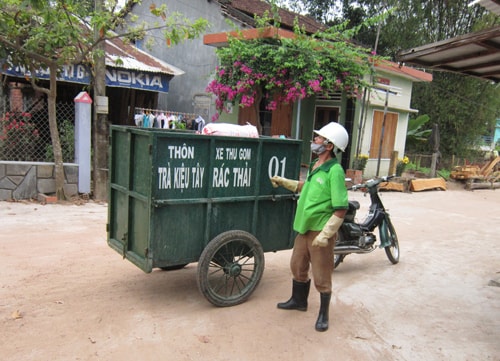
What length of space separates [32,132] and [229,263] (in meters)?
5.82

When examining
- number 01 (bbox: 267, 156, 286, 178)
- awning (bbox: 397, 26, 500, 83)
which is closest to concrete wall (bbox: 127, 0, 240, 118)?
awning (bbox: 397, 26, 500, 83)

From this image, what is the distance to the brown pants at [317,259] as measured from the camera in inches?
147

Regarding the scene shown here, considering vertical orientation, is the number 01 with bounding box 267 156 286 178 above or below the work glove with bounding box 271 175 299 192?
above

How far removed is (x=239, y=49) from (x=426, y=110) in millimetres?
12550

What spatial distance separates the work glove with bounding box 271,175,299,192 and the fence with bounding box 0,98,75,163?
18.4ft

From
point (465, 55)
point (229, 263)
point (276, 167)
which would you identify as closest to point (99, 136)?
point (276, 167)

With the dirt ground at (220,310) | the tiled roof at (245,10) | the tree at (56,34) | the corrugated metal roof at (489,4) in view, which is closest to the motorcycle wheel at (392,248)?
the dirt ground at (220,310)

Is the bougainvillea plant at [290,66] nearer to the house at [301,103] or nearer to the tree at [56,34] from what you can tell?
the house at [301,103]

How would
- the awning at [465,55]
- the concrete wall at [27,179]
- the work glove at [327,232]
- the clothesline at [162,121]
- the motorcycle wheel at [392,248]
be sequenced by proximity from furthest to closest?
1. the clothesline at [162,121]
2. the concrete wall at [27,179]
3. the motorcycle wheel at [392,248]
4. the awning at [465,55]
5. the work glove at [327,232]

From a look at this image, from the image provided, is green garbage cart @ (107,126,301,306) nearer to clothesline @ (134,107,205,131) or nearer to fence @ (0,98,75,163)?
fence @ (0,98,75,163)

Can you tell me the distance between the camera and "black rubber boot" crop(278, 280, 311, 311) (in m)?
4.08

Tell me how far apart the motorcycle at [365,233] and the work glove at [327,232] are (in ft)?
5.64

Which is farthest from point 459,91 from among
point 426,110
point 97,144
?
point 97,144

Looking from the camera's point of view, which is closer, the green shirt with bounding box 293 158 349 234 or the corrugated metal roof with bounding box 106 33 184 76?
the green shirt with bounding box 293 158 349 234
